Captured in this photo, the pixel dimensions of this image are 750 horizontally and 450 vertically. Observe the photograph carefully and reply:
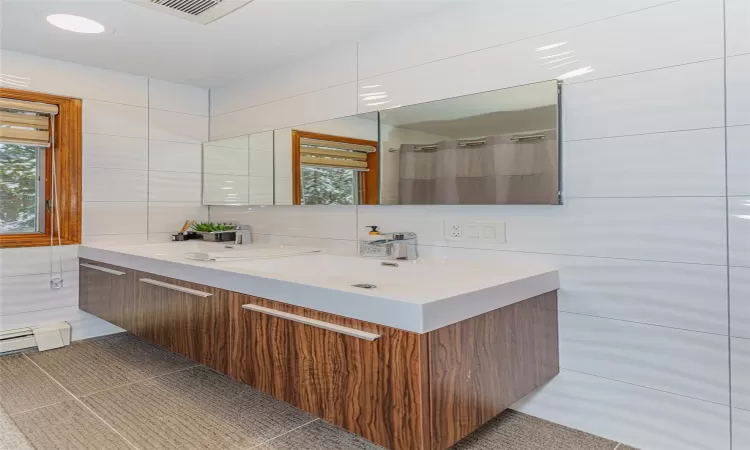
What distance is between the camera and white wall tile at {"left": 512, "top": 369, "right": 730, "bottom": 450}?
166 cm

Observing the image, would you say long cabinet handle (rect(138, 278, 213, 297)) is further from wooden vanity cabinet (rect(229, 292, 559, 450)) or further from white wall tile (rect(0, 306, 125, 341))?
white wall tile (rect(0, 306, 125, 341))

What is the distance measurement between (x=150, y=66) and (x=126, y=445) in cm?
246

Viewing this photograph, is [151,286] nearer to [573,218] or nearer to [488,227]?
[488,227]

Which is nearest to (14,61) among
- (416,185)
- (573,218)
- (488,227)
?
(416,185)

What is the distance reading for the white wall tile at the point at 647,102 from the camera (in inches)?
63.8

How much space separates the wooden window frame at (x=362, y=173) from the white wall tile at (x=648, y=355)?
44.4 inches

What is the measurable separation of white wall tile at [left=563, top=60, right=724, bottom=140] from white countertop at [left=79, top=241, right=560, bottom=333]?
2.07 ft

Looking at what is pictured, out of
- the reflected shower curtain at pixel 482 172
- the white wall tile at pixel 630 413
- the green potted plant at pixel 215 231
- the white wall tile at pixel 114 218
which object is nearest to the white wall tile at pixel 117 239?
the white wall tile at pixel 114 218

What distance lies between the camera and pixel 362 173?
2.56 metres

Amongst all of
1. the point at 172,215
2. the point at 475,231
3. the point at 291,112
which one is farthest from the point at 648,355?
the point at 172,215

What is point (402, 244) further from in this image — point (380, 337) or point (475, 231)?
point (380, 337)

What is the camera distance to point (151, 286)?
A: 2.48 meters

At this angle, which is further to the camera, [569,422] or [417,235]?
[417,235]

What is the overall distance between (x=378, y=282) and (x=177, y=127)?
2.42 metres
